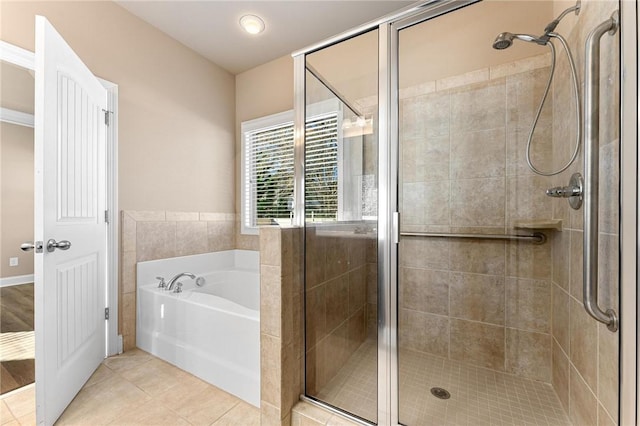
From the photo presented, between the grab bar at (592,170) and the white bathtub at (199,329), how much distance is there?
1430 mm

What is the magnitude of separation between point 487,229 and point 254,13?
91.9 inches

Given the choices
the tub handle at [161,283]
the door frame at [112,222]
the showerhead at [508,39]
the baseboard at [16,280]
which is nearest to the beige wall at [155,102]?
the door frame at [112,222]

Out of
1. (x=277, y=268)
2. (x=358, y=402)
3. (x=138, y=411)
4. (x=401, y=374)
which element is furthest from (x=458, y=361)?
(x=138, y=411)

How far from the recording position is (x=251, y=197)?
301 centimetres

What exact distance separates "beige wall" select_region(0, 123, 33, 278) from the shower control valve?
5.42m

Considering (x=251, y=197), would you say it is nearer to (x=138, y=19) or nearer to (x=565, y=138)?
(x=138, y=19)

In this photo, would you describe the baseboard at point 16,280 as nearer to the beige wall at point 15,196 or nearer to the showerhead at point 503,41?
the beige wall at point 15,196

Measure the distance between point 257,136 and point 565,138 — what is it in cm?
253

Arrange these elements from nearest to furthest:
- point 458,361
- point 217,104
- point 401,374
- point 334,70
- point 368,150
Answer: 1. point 401,374
2. point 368,150
3. point 334,70
4. point 458,361
5. point 217,104

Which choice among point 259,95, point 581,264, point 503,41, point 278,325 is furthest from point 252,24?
point 581,264

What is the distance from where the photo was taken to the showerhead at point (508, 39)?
4.62ft

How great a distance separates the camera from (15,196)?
355 cm

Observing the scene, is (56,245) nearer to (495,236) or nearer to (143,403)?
(143,403)

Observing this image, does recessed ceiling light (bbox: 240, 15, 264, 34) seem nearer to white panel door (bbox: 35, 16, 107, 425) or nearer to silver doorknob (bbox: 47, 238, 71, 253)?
white panel door (bbox: 35, 16, 107, 425)
